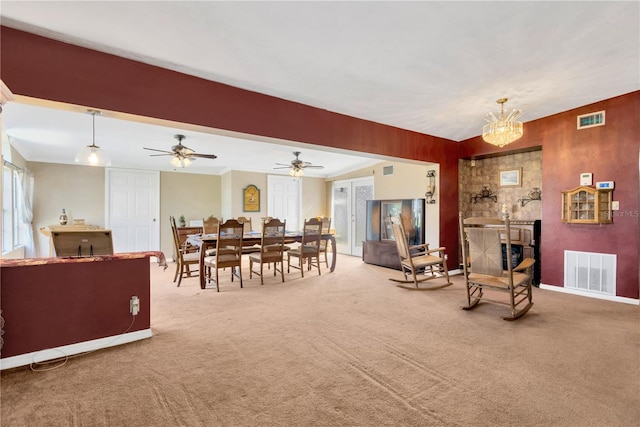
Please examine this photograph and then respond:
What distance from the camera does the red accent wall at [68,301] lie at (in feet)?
7.45

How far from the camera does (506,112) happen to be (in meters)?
4.32

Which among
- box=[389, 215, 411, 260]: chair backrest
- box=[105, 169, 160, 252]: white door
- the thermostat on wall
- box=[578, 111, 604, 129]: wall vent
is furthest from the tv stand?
box=[105, 169, 160, 252]: white door

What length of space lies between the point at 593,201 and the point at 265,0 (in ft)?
15.9

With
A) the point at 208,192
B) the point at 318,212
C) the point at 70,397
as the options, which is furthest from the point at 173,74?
the point at 318,212

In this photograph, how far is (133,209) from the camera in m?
6.95

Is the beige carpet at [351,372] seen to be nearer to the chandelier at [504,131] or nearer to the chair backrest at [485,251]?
the chair backrest at [485,251]

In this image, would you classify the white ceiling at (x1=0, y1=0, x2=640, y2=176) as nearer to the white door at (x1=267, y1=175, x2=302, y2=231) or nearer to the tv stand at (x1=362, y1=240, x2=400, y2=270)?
the tv stand at (x1=362, y1=240, x2=400, y2=270)

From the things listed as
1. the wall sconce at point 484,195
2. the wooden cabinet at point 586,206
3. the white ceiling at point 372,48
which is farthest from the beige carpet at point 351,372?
the wall sconce at point 484,195

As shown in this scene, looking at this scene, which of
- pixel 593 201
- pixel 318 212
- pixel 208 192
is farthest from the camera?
pixel 318 212

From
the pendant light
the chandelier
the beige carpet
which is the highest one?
the chandelier

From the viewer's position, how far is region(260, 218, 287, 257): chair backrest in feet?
15.3

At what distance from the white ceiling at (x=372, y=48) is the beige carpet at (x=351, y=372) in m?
2.24

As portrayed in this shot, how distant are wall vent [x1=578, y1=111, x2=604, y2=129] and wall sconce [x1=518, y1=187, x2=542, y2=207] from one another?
1.16 metres

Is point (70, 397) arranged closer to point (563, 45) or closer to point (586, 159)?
point (563, 45)
